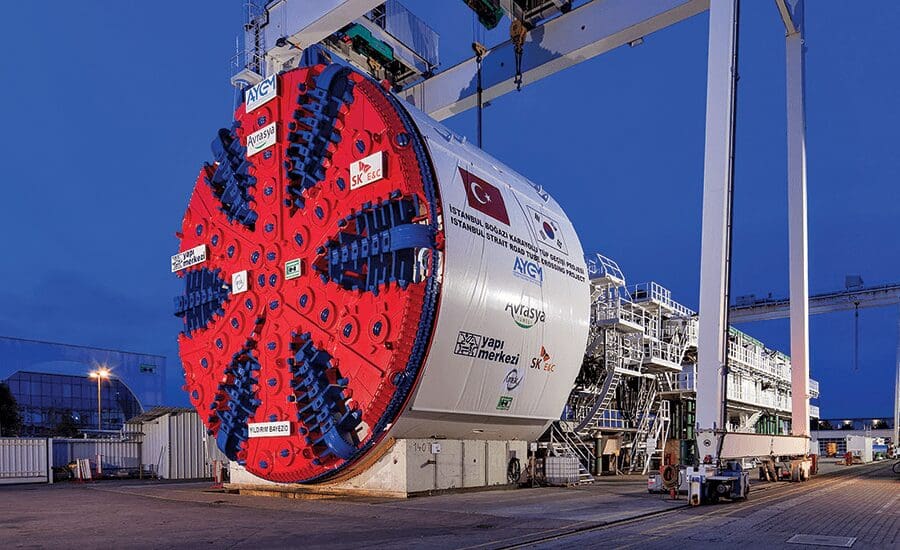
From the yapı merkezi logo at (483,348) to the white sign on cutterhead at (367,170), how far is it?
4.11m

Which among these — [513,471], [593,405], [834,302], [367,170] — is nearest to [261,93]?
[367,170]

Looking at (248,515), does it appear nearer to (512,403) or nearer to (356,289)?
(356,289)

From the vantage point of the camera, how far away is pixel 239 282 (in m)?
19.9

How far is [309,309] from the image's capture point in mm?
18172

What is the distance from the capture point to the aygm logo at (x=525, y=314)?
19.2 metres

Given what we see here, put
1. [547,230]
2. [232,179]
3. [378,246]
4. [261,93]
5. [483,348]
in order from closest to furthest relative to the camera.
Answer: [378,246]
[483,348]
[261,93]
[232,179]
[547,230]

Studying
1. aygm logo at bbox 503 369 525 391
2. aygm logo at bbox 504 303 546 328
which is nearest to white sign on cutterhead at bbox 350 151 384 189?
aygm logo at bbox 504 303 546 328

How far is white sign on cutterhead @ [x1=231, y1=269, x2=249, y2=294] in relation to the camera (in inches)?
775

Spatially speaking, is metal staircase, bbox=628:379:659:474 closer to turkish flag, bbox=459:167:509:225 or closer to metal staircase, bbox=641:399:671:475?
metal staircase, bbox=641:399:671:475

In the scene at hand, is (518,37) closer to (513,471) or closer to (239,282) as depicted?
(239,282)

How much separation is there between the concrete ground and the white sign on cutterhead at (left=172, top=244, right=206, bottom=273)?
20.8ft

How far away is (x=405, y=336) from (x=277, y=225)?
17.1 ft

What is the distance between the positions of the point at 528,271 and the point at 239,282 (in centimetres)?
758

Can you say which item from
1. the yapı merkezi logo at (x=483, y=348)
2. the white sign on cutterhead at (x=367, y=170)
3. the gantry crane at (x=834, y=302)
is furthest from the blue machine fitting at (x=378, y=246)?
the gantry crane at (x=834, y=302)
